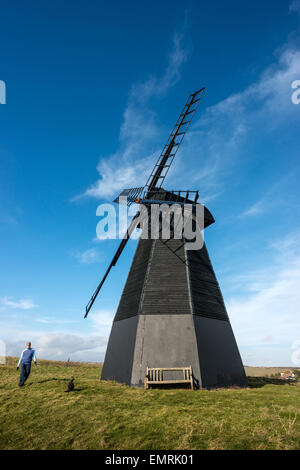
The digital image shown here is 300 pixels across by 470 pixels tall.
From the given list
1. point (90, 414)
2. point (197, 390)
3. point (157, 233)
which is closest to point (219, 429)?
point (90, 414)

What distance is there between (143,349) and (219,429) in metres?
7.50

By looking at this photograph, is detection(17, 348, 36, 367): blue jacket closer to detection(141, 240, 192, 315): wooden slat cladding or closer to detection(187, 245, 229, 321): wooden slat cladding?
detection(141, 240, 192, 315): wooden slat cladding

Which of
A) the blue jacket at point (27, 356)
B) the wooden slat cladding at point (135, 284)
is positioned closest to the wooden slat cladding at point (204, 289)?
the wooden slat cladding at point (135, 284)

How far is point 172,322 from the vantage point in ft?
49.9

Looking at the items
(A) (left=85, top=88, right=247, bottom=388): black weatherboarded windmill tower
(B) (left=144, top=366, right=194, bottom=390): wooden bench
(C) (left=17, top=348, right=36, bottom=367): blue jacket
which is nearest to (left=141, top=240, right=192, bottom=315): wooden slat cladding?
(A) (left=85, top=88, right=247, bottom=388): black weatherboarded windmill tower

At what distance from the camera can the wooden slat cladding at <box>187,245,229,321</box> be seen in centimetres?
1622

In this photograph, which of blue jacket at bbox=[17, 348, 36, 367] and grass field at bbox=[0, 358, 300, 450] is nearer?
grass field at bbox=[0, 358, 300, 450]

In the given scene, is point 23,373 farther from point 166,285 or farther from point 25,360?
point 166,285

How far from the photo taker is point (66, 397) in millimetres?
10758

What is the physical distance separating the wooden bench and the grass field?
2.10ft

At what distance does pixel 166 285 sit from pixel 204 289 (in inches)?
103

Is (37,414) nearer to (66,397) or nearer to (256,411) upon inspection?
(66,397)

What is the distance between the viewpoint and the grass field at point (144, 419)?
6.78 m

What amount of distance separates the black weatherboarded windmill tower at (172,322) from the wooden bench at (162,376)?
1.17 ft
